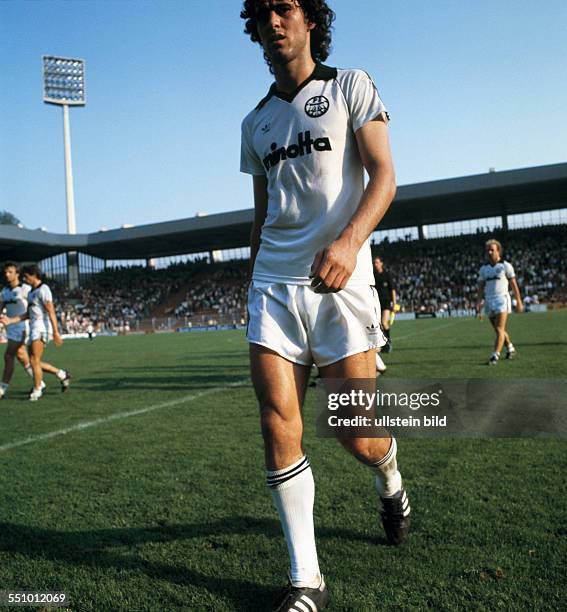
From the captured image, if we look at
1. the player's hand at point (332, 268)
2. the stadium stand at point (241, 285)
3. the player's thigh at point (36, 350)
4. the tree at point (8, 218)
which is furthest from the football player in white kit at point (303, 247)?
the tree at point (8, 218)

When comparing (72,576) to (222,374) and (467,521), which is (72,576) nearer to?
(467,521)

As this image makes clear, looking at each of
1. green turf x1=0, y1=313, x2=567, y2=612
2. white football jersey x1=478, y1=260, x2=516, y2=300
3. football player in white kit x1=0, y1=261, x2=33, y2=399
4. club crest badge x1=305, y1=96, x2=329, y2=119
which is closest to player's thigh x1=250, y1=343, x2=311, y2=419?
green turf x1=0, y1=313, x2=567, y2=612

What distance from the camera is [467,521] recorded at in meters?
3.19

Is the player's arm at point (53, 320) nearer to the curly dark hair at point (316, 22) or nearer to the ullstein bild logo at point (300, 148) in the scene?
the curly dark hair at point (316, 22)

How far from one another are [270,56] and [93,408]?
6254mm

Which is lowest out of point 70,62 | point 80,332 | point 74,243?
point 80,332

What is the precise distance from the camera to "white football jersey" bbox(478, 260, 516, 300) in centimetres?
1101

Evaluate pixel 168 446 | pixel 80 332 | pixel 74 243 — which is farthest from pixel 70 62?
pixel 168 446

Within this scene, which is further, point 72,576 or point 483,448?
point 483,448

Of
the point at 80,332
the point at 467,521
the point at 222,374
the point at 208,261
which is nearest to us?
the point at 467,521

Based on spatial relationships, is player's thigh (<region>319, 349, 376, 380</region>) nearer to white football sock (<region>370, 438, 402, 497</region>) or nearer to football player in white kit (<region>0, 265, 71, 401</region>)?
white football sock (<region>370, 438, 402, 497</region>)

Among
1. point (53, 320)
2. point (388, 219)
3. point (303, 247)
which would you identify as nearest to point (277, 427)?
point (303, 247)

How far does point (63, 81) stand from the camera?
195ft

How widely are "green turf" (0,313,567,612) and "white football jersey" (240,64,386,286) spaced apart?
129cm
